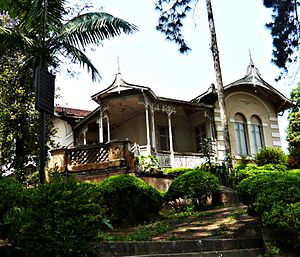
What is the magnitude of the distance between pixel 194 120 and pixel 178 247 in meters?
16.7

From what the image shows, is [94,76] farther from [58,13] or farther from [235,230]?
[235,230]

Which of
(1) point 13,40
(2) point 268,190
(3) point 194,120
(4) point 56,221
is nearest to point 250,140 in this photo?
(3) point 194,120

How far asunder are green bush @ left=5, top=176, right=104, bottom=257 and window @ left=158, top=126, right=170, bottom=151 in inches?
660

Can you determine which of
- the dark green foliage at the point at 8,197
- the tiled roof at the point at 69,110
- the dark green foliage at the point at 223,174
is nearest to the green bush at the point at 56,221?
the dark green foliage at the point at 8,197

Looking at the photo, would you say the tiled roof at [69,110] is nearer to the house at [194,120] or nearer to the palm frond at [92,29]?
the house at [194,120]

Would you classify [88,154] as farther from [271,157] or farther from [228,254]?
[271,157]

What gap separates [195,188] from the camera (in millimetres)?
11633

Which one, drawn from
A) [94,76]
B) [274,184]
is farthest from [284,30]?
[94,76]

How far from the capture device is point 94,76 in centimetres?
1545

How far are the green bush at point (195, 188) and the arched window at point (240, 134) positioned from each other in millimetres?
10012

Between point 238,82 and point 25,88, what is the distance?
435 inches

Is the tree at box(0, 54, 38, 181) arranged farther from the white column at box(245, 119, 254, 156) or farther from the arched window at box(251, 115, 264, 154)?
the arched window at box(251, 115, 264, 154)

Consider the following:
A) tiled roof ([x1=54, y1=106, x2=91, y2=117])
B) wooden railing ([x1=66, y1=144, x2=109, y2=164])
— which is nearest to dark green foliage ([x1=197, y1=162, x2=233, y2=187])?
wooden railing ([x1=66, y1=144, x2=109, y2=164])

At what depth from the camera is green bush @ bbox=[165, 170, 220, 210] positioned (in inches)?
460
